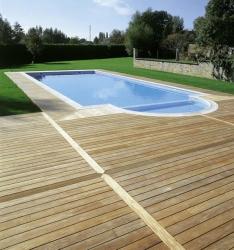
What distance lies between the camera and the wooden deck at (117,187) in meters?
3.02

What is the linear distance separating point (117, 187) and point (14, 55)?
27.7 metres

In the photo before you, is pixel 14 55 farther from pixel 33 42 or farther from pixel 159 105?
pixel 159 105

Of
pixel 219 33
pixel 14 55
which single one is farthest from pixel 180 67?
pixel 14 55

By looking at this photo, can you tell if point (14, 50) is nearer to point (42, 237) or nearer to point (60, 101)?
point (60, 101)

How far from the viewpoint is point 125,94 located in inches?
529

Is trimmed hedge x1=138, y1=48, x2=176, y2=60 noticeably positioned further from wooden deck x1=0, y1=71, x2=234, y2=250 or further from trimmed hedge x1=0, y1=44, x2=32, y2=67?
wooden deck x1=0, y1=71, x2=234, y2=250

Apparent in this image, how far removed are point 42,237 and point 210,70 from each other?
15014 millimetres

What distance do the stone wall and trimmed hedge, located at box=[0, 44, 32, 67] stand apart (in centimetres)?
1239

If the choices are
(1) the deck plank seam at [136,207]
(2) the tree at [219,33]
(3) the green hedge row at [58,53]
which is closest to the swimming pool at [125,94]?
(1) the deck plank seam at [136,207]

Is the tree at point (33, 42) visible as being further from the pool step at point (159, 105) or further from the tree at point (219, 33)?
the pool step at point (159, 105)

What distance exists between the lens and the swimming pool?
31.7ft

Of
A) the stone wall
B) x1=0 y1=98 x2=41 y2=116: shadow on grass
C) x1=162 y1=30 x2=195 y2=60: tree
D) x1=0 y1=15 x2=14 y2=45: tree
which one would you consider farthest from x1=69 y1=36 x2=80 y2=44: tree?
x1=0 y1=98 x2=41 y2=116: shadow on grass

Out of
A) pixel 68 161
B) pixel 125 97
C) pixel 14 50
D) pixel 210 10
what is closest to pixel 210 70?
pixel 210 10

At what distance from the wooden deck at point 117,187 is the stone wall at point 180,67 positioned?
1040 cm
